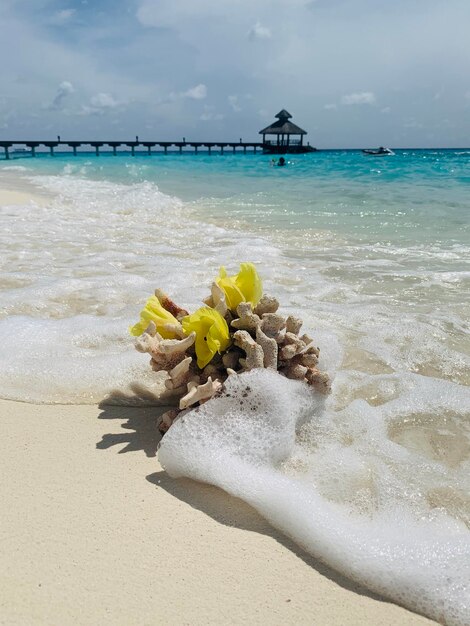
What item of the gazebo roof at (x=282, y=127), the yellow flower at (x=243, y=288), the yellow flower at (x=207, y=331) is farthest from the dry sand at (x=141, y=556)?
the gazebo roof at (x=282, y=127)

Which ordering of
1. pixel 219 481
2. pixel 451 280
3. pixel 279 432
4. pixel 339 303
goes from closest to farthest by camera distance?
pixel 219 481 < pixel 279 432 < pixel 339 303 < pixel 451 280

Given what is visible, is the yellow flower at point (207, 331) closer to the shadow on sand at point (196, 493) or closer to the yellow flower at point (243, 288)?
the yellow flower at point (243, 288)

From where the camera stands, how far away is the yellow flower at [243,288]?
191 centimetres

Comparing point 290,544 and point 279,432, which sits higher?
point 279,432

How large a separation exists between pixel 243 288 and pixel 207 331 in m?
0.22

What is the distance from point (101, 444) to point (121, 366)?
65 cm

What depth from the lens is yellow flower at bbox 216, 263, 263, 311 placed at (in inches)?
75.3

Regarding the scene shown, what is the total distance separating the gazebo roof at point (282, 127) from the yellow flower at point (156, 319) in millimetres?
61098

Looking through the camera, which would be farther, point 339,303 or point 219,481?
point 339,303

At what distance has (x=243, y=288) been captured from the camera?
6.34 feet

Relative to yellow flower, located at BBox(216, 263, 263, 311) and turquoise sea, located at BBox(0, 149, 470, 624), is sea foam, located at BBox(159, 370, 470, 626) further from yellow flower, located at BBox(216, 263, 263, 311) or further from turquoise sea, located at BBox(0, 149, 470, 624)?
yellow flower, located at BBox(216, 263, 263, 311)

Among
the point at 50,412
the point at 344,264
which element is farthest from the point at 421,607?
the point at 344,264

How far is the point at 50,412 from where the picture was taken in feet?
6.97

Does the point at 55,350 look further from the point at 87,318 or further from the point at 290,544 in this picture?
the point at 290,544
